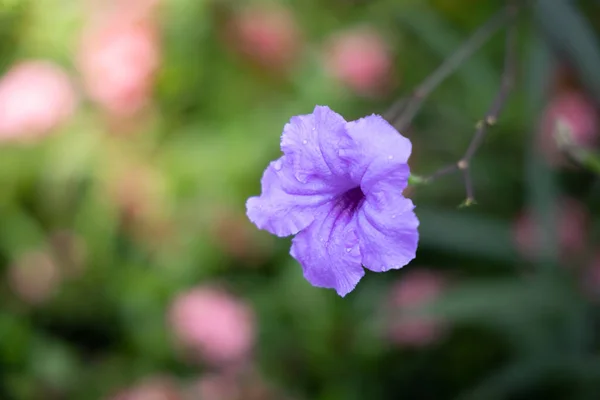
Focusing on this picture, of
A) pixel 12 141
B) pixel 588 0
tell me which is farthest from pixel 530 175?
pixel 12 141

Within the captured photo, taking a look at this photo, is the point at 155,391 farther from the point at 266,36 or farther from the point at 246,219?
the point at 266,36

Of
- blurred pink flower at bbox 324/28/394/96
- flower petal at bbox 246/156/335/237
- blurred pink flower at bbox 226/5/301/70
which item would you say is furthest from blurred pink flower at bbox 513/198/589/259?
flower petal at bbox 246/156/335/237

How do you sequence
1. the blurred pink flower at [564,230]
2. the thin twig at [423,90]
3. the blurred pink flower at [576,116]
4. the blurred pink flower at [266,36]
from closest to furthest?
the thin twig at [423,90], the blurred pink flower at [564,230], the blurred pink flower at [576,116], the blurred pink flower at [266,36]

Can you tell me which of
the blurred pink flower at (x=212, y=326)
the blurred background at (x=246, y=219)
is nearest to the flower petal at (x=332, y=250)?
the blurred background at (x=246, y=219)

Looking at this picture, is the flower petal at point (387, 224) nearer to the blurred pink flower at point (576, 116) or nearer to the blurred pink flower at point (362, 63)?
the blurred pink flower at point (576, 116)

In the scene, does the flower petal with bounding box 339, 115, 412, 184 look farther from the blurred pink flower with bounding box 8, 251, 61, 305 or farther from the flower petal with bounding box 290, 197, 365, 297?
the blurred pink flower with bounding box 8, 251, 61, 305

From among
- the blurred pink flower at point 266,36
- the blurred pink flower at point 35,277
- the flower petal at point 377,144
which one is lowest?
the flower petal at point 377,144

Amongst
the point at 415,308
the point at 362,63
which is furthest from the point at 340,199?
the point at 362,63
